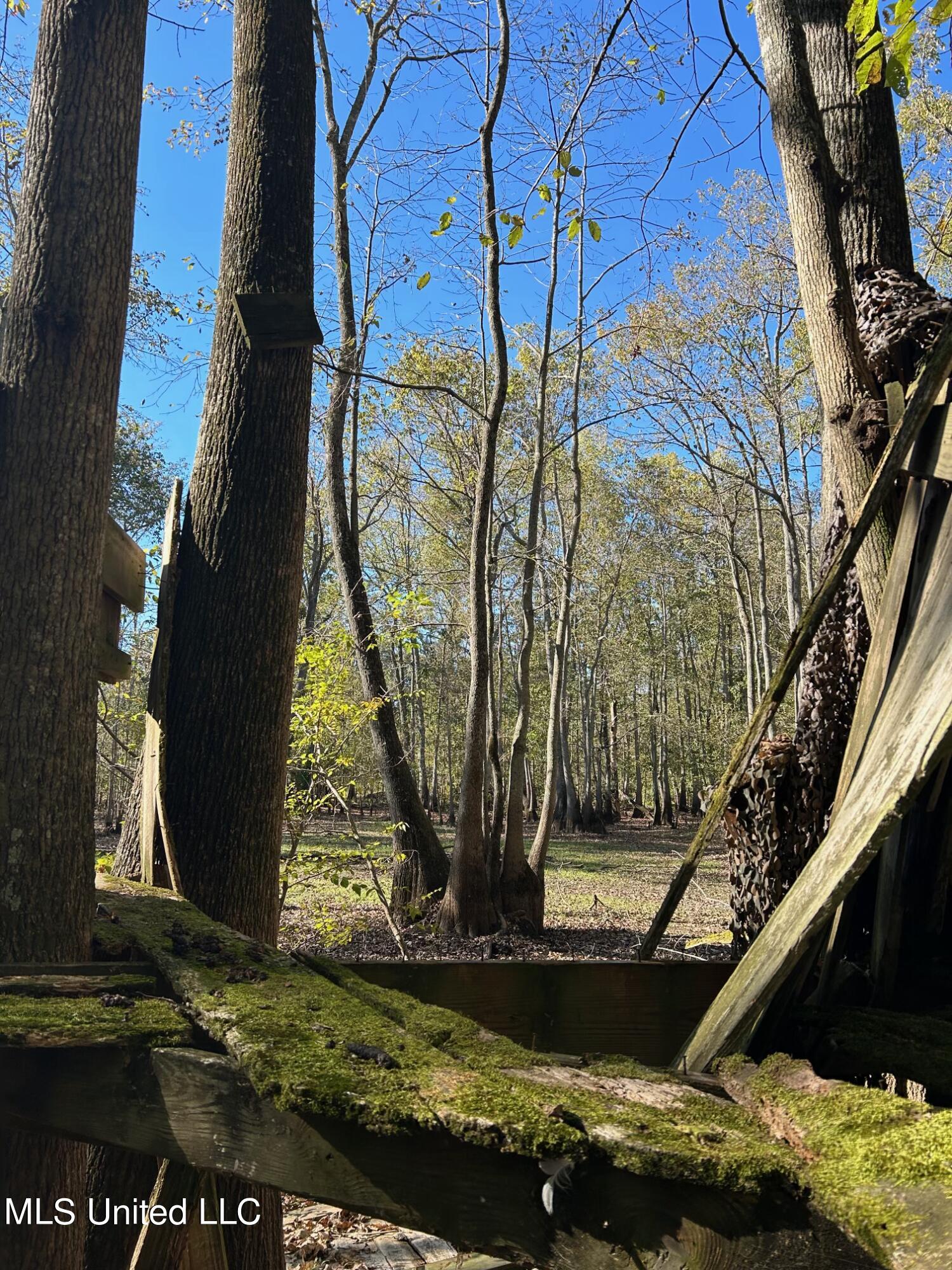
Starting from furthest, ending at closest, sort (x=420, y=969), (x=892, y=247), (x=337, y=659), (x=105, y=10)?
1. (x=337, y=659)
2. (x=892, y=247)
3. (x=105, y=10)
4. (x=420, y=969)

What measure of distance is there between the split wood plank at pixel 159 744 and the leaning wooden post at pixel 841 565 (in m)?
1.60

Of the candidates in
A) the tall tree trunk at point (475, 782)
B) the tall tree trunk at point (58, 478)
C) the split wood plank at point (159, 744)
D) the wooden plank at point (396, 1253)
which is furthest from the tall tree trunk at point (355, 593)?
the tall tree trunk at point (58, 478)

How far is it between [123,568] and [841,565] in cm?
219

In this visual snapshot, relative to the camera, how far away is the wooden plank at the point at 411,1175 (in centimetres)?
116

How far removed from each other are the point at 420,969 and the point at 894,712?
1397mm

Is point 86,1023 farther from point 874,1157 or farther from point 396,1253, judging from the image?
point 396,1253

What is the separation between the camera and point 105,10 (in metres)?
2.59

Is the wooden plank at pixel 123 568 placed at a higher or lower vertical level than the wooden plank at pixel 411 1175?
higher

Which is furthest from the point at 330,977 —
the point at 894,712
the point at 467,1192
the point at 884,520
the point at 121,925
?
the point at 884,520

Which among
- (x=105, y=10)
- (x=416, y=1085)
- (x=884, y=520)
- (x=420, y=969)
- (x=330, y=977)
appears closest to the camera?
(x=416, y=1085)

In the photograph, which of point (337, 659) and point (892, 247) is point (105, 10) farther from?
point (337, 659)

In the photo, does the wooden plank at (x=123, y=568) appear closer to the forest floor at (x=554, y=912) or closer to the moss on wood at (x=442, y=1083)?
the moss on wood at (x=442, y=1083)

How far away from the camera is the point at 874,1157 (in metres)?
1.19

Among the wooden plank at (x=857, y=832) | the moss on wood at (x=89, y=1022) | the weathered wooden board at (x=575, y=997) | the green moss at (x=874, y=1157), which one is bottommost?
the weathered wooden board at (x=575, y=997)
